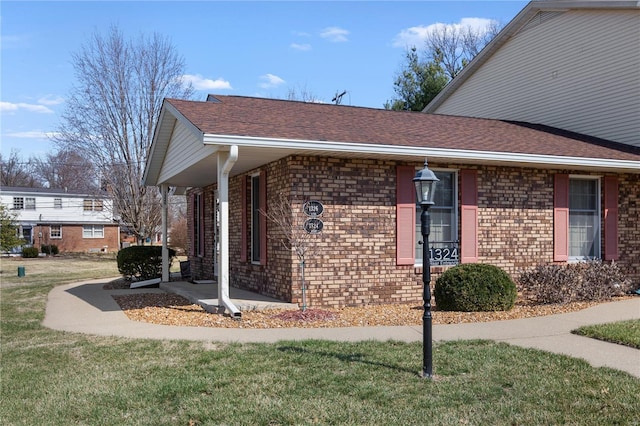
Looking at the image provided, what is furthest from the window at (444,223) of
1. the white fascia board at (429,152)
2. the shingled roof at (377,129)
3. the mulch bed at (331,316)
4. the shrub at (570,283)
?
the shrub at (570,283)

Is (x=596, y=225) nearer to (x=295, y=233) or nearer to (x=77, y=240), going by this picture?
(x=295, y=233)

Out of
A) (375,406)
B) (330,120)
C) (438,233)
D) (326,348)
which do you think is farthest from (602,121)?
(375,406)

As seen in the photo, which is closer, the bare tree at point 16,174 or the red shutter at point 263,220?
the red shutter at point 263,220

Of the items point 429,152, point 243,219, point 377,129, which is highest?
point 377,129

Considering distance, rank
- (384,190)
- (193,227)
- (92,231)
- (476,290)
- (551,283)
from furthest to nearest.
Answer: (92,231) < (193,227) < (384,190) < (551,283) < (476,290)

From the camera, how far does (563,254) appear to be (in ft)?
40.9

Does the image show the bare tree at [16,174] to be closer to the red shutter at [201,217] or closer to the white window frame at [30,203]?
the white window frame at [30,203]

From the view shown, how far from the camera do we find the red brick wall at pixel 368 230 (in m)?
10.4

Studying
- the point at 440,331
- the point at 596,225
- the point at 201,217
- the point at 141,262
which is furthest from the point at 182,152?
the point at 596,225

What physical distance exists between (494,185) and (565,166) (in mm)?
1534

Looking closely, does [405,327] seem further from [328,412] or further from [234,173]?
[234,173]

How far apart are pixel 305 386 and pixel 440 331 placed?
3191 mm

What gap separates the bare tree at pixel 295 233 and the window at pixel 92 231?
4563cm

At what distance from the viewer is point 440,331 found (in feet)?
26.9
